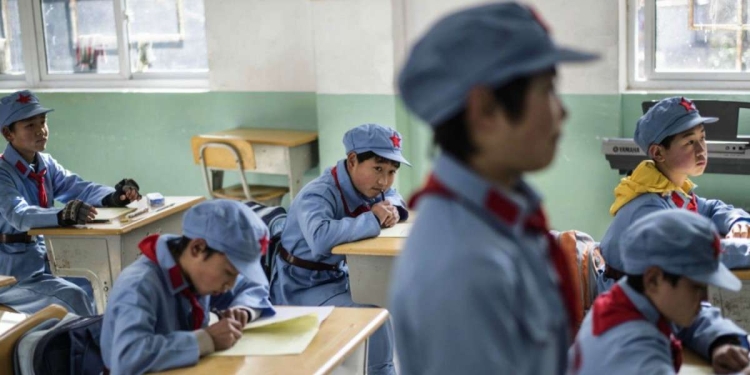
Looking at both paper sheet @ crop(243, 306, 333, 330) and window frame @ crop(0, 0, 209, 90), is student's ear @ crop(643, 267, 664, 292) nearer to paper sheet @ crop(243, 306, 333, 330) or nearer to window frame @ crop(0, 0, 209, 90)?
paper sheet @ crop(243, 306, 333, 330)

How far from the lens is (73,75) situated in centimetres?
728

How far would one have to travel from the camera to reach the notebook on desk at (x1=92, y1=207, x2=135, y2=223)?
4.22m

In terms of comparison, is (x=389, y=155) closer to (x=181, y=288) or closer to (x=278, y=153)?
(x=181, y=288)

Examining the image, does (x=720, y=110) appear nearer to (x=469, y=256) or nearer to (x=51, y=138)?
(x=469, y=256)

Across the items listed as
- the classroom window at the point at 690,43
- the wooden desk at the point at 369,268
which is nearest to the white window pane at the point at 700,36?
the classroom window at the point at 690,43

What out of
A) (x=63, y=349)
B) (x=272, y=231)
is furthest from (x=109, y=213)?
(x=63, y=349)

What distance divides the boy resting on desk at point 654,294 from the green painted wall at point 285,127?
11.2ft

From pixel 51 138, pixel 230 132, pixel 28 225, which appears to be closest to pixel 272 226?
pixel 28 225

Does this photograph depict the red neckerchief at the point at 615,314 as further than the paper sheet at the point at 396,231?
No

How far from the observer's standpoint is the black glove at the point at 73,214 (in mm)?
4082

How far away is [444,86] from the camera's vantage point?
1167 mm

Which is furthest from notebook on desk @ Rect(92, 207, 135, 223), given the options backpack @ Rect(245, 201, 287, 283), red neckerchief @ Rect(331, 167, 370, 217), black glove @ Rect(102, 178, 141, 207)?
red neckerchief @ Rect(331, 167, 370, 217)

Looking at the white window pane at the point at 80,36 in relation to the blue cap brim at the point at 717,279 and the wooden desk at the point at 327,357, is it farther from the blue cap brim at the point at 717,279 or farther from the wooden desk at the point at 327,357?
the blue cap brim at the point at 717,279

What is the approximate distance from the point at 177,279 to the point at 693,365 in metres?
1.26
